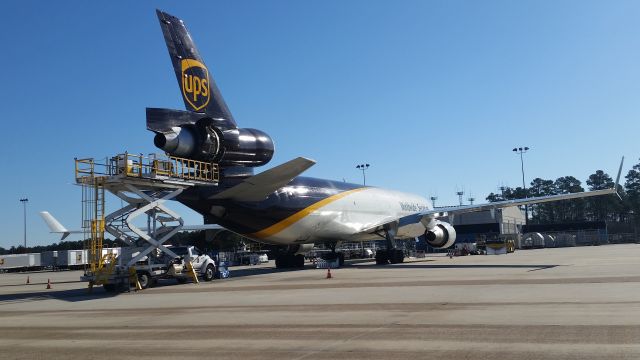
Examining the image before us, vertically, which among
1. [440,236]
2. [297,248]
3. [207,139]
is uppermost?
[207,139]

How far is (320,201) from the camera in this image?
32.3 meters

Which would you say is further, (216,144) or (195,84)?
(195,84)

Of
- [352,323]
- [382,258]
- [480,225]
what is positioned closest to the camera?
[352,323]

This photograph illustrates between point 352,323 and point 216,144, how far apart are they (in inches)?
562

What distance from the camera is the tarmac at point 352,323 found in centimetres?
812

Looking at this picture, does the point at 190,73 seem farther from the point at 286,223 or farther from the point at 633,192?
the point at 633,192

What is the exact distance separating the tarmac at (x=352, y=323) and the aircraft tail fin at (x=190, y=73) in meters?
9.17

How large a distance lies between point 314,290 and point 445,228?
70.0 ft

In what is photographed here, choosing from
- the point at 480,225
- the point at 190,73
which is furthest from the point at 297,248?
the point at 480,225

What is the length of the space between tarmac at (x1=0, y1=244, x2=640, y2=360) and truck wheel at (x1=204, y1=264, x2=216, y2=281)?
7.26 metres

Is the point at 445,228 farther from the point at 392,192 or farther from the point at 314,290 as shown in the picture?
the point at 314,290

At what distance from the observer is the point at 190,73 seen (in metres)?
24.0

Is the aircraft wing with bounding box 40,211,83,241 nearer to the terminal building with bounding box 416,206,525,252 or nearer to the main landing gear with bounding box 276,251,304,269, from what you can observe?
the main landing gear with bounding box 276,251,304,269

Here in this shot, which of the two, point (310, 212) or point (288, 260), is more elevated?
point (310, 212)
